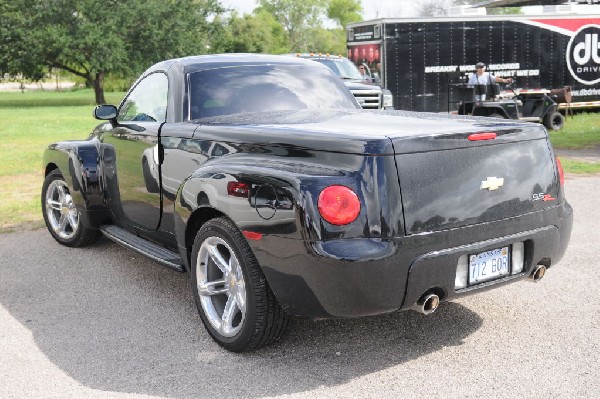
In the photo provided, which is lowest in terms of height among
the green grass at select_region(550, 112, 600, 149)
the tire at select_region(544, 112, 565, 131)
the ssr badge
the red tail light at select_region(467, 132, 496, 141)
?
the green grass at select_region(550, 112, 600, 149)

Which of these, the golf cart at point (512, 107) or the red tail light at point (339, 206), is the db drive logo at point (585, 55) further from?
the red tail light at point (339, 206)

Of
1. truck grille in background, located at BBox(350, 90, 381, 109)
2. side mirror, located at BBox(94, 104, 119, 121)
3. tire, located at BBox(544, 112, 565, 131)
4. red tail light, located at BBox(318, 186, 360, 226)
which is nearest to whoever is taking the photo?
red tail light, located at BBox(318, 186, 360, 226)

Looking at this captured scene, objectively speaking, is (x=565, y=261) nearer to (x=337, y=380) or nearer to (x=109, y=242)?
(x=337, y=380)

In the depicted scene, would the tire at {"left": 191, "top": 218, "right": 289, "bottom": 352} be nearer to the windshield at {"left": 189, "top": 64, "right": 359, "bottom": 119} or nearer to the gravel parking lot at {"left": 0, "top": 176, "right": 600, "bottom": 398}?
the gravel parking lot at {"left": 0, "top": 176, "right": 600, "bottom": 398}

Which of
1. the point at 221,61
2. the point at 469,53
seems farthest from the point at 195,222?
the point at 469,53

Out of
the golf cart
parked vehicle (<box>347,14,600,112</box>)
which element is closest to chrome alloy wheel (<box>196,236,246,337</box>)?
the golf cart

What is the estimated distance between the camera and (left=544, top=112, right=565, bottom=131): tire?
18.9 m

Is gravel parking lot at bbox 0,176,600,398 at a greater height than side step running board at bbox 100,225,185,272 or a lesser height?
lesser

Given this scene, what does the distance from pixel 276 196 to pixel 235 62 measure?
2.07 meters

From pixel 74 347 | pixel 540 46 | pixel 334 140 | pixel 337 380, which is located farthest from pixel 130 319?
pixel 540 46

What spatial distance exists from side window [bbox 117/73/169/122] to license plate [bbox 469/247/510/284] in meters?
2.50

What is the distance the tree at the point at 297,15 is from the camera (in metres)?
98.1

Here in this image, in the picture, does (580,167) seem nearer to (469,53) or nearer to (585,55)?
(469,53)

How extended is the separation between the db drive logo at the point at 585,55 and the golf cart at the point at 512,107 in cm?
459
